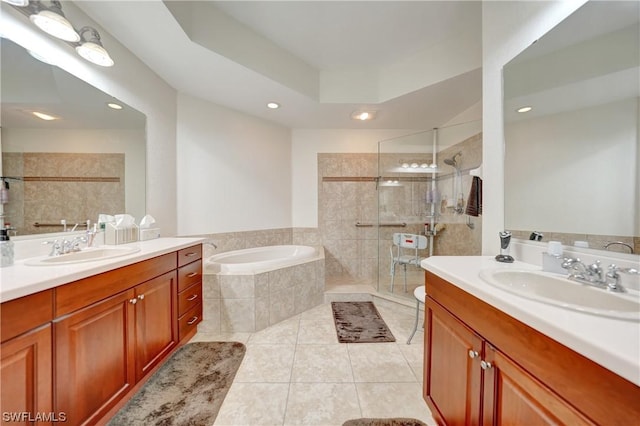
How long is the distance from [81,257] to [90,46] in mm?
1333

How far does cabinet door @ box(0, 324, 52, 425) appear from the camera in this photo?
76 centimetres

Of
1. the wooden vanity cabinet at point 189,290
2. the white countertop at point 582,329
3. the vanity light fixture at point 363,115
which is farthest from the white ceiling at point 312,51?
the white countertop at point 582,329

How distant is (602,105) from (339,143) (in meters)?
2.74

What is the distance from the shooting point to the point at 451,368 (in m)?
1.00

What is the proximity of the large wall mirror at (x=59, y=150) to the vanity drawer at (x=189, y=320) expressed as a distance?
3.12ft

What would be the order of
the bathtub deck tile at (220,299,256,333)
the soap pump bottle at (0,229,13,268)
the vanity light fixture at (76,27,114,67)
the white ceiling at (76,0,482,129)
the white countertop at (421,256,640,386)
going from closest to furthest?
the white countertop at (421,256,640,386)
the soap pump bottle at (0,229,13,268)
the vanity light fixture at (76,27,114,67)
the white ceiling at (76,0,482,129)
the bathtub deck tile at (220,299,256,333)

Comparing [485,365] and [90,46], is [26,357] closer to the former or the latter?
[485,365]

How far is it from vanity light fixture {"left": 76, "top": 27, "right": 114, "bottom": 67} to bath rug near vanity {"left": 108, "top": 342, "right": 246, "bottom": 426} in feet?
7.13

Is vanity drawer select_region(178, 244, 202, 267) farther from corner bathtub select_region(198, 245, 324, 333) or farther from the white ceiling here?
the white ceiling

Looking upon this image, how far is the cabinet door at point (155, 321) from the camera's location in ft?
4.42

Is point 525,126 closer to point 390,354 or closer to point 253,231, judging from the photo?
point 390,354

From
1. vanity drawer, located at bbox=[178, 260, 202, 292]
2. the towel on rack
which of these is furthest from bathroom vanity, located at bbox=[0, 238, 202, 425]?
the towel on rack

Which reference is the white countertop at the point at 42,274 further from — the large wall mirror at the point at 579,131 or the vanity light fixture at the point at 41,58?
the large wall mirror at the point at 579,131

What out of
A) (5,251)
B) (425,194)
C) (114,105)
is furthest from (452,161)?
(5,251)
